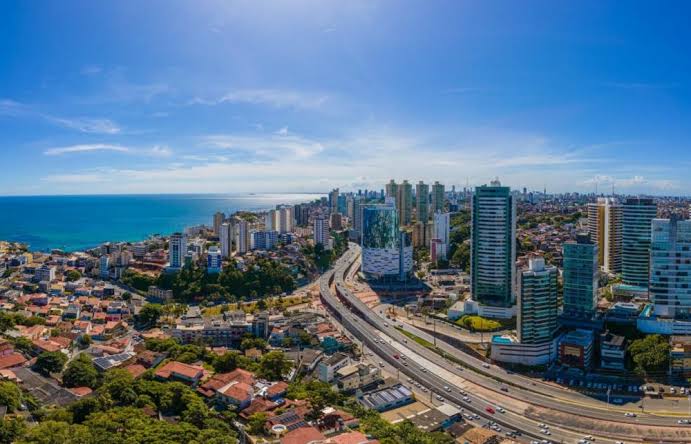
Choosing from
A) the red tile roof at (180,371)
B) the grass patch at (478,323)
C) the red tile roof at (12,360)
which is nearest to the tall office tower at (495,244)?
the grass patch at (478,323)

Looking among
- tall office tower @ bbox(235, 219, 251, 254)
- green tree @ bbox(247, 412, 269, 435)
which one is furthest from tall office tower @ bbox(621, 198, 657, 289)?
tall office tower @ bbox(235, 219, 251, 254)

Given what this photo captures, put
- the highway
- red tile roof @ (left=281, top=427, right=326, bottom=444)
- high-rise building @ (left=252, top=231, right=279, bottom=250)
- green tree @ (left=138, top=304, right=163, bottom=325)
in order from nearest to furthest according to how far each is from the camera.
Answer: red tile roof @ (left=281, top=427, right=326, bottom=444), the highway, green tree @ (left=138, top=304, right=163, bottom=325), high-rise building @ (left=252, top=231, right=279, bottom=250)

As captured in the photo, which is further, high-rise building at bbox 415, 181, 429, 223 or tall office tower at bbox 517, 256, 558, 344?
high-rise building at bbox 415, 181, 429, 223

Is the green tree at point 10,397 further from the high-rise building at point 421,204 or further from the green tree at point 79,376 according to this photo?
the high-rise building at point 421,204

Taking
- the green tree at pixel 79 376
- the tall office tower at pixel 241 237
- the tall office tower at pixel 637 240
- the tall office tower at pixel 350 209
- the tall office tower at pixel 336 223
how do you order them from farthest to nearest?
the tall office tower at pixel 350 209 < the tall office tower at pixel 336 223 < the tall office tower at pixel 241 237 < the tall office tower at pixel 637 240 < the green tree at pixel 79 376

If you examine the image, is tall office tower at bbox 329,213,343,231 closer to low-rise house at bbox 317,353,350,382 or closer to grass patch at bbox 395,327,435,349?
grass patch at bbox 395,327,435,349
